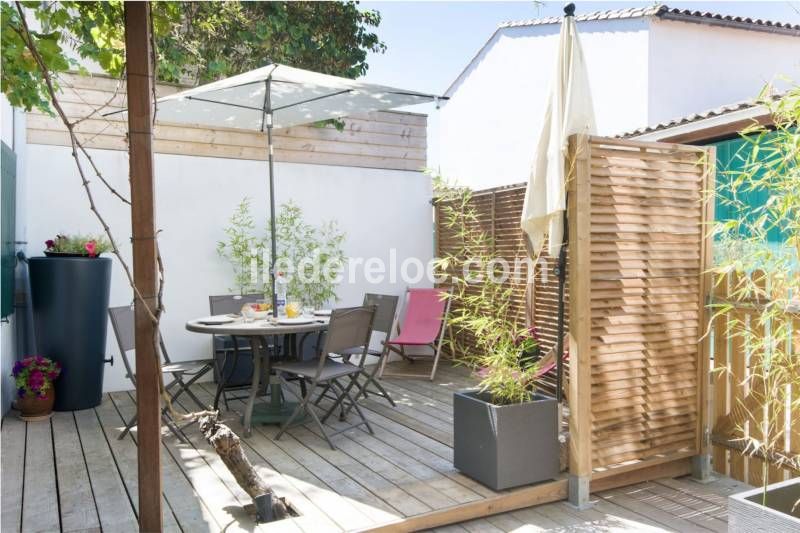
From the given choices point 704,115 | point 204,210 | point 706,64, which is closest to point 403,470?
point 204,210

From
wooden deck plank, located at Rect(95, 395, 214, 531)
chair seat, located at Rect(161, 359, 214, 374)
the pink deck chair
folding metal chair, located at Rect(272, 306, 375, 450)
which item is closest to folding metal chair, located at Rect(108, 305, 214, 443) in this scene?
chair seat, located at Rect(161, 359, 214, 374)

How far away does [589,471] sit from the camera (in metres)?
3.56

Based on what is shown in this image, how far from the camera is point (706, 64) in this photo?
1034 cm

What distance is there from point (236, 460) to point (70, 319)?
9.65ft

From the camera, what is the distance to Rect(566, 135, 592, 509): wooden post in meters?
3.49

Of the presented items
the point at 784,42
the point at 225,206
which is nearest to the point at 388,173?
the point at 225,206

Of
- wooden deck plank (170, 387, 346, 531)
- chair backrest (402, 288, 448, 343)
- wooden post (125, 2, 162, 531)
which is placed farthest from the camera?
chair backrest (402, 288, 448, 343)

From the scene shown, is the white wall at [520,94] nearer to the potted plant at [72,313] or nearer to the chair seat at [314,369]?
the chair seat at [314,369]

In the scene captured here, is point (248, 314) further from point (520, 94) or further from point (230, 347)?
point (520, 94)

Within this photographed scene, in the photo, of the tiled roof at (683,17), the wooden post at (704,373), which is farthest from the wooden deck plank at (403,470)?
the tiled roof at (683,17)

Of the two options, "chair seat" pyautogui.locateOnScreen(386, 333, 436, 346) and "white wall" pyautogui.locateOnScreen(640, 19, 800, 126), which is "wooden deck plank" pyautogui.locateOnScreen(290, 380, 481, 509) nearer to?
"chair seat" pyautogui.locateOnScreen(386, 333, 436, 346)

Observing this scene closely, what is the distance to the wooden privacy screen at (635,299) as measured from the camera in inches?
139

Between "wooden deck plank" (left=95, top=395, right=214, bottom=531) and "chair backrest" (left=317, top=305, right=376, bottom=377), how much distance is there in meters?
1.15

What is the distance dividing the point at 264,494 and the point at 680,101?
31.3 feet
